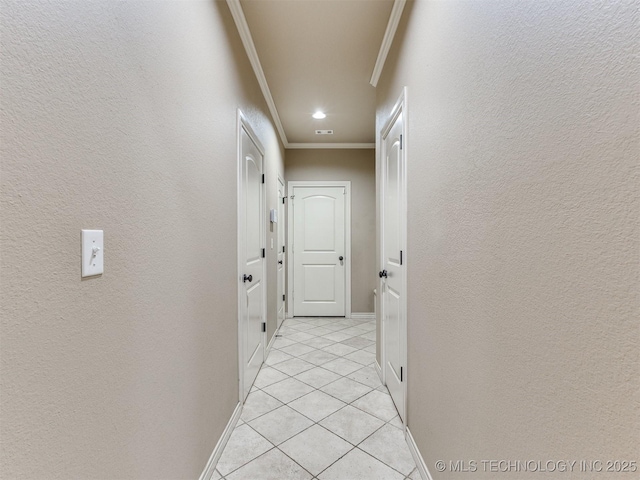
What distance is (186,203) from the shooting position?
130cm

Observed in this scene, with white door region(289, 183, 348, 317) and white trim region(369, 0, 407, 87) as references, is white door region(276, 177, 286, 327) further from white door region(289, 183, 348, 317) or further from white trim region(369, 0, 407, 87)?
white trim region(369, 0, 407, 87)

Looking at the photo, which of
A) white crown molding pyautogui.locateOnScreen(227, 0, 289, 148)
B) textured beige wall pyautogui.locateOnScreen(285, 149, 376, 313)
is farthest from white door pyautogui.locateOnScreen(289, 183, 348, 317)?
white crown molding pyautogui.locateOnScreen(227, 0, 289, 148)

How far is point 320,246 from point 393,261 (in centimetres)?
256

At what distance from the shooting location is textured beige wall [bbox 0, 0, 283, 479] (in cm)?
58

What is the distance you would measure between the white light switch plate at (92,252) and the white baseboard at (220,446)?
1198mm

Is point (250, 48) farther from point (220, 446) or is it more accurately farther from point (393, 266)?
point (220, 446)

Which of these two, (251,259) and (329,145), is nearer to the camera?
(251,259)

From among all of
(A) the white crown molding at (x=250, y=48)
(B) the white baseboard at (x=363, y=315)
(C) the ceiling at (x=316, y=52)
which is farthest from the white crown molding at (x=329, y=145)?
(B) the white baseboard at (x=363, y=315)

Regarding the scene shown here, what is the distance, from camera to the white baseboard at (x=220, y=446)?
1479 mm

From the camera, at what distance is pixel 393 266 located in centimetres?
215

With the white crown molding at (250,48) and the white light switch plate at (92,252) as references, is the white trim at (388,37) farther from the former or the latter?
the white light switch plate at (92,252)

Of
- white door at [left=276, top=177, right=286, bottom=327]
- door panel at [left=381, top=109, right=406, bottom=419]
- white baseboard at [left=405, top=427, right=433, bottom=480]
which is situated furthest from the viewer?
white door at [left=276, top=177, right=286, bottom=327]

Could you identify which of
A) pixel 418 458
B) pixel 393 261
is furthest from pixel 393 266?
pixel 418 458

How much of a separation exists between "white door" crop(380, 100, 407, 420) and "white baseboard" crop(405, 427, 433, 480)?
0.16 m
